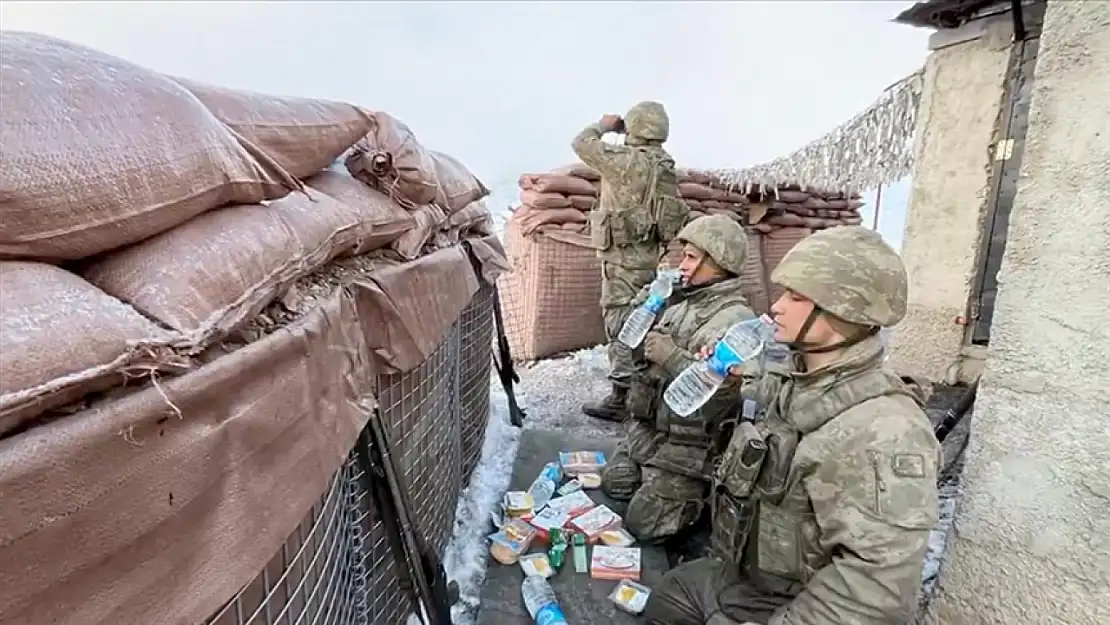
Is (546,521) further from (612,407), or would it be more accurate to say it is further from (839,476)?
(612,407)

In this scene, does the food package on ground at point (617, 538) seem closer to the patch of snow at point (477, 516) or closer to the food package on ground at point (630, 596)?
the food package on ground at point (630, 596)

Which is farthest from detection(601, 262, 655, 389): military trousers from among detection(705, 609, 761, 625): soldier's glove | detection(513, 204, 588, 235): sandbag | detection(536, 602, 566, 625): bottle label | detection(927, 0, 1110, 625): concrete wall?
detection(927, 0, 1110, 625): concrete wall

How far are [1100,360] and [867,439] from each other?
0.48m

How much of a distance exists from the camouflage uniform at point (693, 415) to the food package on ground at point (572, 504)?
0.67ft

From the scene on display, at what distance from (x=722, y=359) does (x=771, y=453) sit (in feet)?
0.89

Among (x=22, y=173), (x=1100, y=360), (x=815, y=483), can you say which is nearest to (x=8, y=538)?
(x=22, y=173)

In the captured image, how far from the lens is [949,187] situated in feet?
10.9

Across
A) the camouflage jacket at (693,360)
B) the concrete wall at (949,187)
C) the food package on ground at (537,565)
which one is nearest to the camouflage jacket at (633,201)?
the camouflage jacket at (693,360)

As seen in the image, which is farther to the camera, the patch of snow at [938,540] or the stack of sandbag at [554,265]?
the stack of sandbag at [554,265]

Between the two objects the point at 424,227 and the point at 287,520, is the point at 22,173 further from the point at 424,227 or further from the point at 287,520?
the point at 424,227

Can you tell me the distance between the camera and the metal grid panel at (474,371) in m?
2.84

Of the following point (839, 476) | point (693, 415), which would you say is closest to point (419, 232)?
point (839, 476)

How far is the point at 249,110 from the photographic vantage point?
3.81 feet

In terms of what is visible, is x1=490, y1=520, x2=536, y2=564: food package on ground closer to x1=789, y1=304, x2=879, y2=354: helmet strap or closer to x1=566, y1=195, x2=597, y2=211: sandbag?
x1=789, y1=304, x2=879, y2=354: helmet strap
